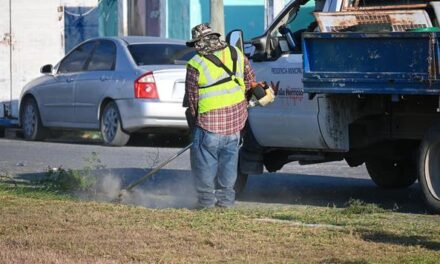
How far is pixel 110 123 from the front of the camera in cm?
1736

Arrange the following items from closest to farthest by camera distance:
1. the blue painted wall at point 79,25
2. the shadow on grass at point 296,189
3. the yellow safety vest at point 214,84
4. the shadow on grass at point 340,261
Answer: the shadow on grass at point 340,261, the yellow safety vest at point 214,84, the shadow on grass at point 296,189, the blue painted wall at point 79,25

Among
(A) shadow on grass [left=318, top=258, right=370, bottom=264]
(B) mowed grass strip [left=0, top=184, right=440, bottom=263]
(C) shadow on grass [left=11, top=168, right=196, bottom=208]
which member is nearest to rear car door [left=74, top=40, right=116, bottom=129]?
(C) shadow on grass [left=11, top=168, right=196, bottom=208]

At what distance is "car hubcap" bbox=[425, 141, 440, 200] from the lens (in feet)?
32.8

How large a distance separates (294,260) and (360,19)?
3.74 metres

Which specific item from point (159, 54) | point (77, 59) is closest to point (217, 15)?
point (159, 54)

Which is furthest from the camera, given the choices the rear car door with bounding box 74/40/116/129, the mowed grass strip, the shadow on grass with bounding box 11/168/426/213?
the rear car door with bounding box 74/40/116/129

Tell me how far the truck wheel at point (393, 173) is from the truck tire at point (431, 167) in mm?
1969

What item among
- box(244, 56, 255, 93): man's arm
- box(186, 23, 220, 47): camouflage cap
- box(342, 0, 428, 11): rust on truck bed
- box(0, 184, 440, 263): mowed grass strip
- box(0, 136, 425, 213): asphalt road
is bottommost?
box(0, 136, 425, 213): asphalt road

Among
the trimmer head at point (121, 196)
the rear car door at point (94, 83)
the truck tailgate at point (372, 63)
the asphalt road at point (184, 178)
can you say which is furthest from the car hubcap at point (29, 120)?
the truck tailgate at point (372, 63)

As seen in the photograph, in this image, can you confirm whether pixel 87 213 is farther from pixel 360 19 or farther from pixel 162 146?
pixel 162 146

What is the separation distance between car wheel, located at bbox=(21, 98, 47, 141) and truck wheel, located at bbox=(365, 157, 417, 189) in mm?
8560

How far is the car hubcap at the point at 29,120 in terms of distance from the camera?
19.6m

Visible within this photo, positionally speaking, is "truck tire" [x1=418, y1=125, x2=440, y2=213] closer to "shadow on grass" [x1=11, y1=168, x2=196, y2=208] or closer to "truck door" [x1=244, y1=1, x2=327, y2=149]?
"truck door" [x1=244, y1=1, x2=327, y2=149]

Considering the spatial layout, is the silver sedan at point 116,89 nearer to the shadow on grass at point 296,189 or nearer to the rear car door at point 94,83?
the rear car door at point 94,83
